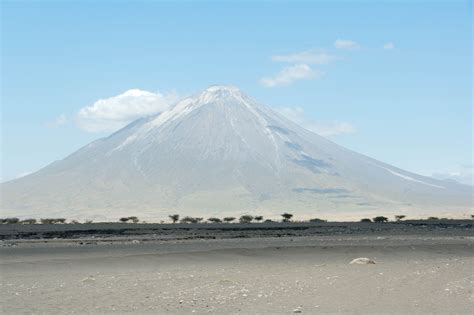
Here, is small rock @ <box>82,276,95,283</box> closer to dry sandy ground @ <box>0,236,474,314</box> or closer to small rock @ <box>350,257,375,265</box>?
dry sandy ground @ <box>0,236,474,314</box>

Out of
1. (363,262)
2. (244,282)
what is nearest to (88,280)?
(244,282)

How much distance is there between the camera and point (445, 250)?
2753 cm

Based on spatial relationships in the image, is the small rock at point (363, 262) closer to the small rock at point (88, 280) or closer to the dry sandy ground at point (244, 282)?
the dry sandy ground at point (244, 282)

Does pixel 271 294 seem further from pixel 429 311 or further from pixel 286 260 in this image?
pixel 286 260

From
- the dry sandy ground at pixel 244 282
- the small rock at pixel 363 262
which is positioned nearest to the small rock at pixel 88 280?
the dry sandy ground at pixel 244 282

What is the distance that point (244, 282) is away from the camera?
18.0 meters

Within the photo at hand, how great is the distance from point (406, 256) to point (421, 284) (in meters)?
8.36

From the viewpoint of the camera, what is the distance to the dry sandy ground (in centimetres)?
1441

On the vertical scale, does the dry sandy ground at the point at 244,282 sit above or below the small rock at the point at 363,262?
below

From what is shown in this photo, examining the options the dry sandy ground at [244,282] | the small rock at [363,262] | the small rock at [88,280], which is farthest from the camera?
the small rock at [363,262]

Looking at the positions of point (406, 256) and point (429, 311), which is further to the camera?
point (406, 256)

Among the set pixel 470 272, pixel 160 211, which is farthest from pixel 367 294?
pixel 160 211

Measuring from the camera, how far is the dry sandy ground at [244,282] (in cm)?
1441

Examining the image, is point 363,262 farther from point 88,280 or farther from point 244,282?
point 88,280
